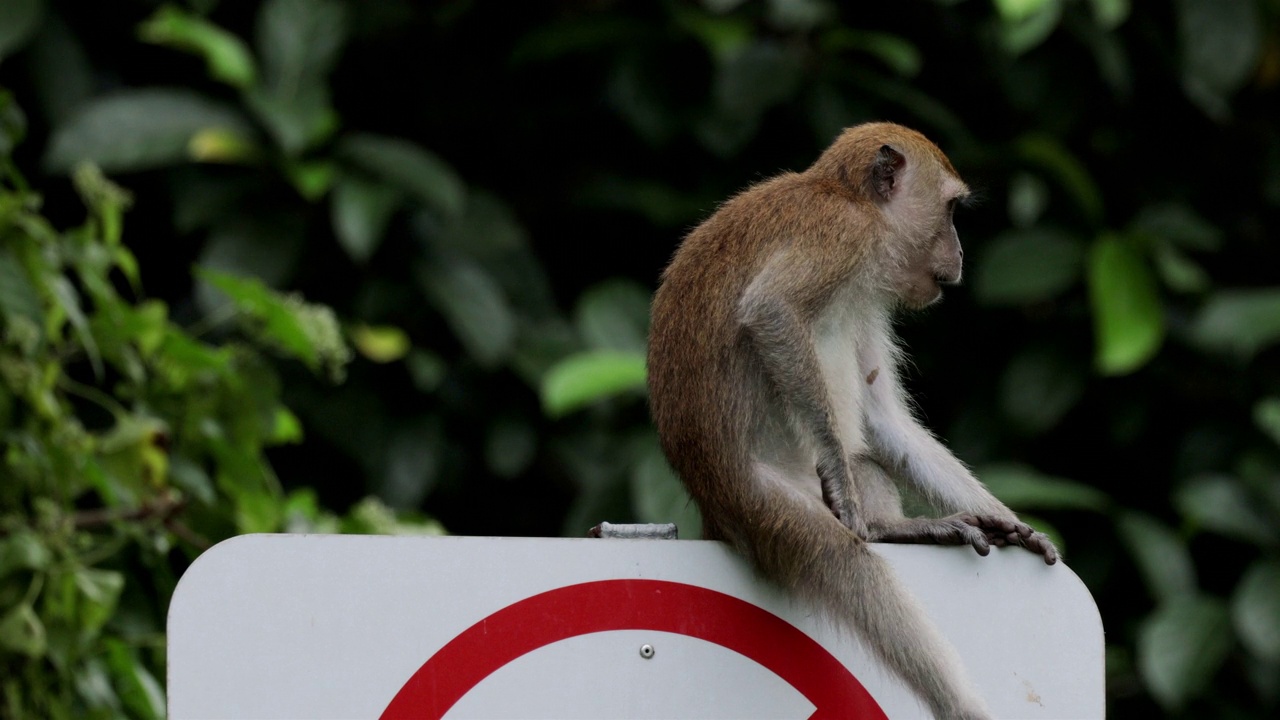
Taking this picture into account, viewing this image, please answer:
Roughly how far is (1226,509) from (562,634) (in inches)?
139

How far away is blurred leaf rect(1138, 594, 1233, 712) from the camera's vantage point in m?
4.54

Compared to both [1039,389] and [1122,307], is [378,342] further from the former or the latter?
[1122,307]

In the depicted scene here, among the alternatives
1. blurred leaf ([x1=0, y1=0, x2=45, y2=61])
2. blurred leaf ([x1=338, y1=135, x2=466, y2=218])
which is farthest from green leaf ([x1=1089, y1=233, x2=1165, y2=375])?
blurred leaf ([x1=0, y1=0, x2=45, y2=61])

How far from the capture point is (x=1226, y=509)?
15.6 ft

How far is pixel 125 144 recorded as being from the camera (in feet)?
15.0

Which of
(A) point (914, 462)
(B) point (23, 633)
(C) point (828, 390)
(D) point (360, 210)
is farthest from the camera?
(D) point (360, 210)

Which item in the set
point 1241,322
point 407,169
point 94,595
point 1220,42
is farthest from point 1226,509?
point 94,595

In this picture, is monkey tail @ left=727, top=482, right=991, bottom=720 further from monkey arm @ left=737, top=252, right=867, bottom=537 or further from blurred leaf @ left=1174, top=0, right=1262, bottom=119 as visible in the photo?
blurred leaf @ left=1174, top=0, right=1262, bottom=119

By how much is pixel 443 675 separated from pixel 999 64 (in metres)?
4.28

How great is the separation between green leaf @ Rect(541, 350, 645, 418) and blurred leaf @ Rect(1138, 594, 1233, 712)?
1.94 meters

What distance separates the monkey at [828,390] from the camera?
230 centimetres

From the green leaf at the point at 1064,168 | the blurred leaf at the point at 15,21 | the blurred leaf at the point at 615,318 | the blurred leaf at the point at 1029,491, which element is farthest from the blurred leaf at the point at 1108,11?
the blurred leaf at the point at 15,21

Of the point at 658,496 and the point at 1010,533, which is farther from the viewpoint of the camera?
the point at 658,496

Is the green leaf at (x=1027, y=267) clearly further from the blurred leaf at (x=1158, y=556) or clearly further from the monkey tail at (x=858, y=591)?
the monkey tail at (x=858, y=591)
